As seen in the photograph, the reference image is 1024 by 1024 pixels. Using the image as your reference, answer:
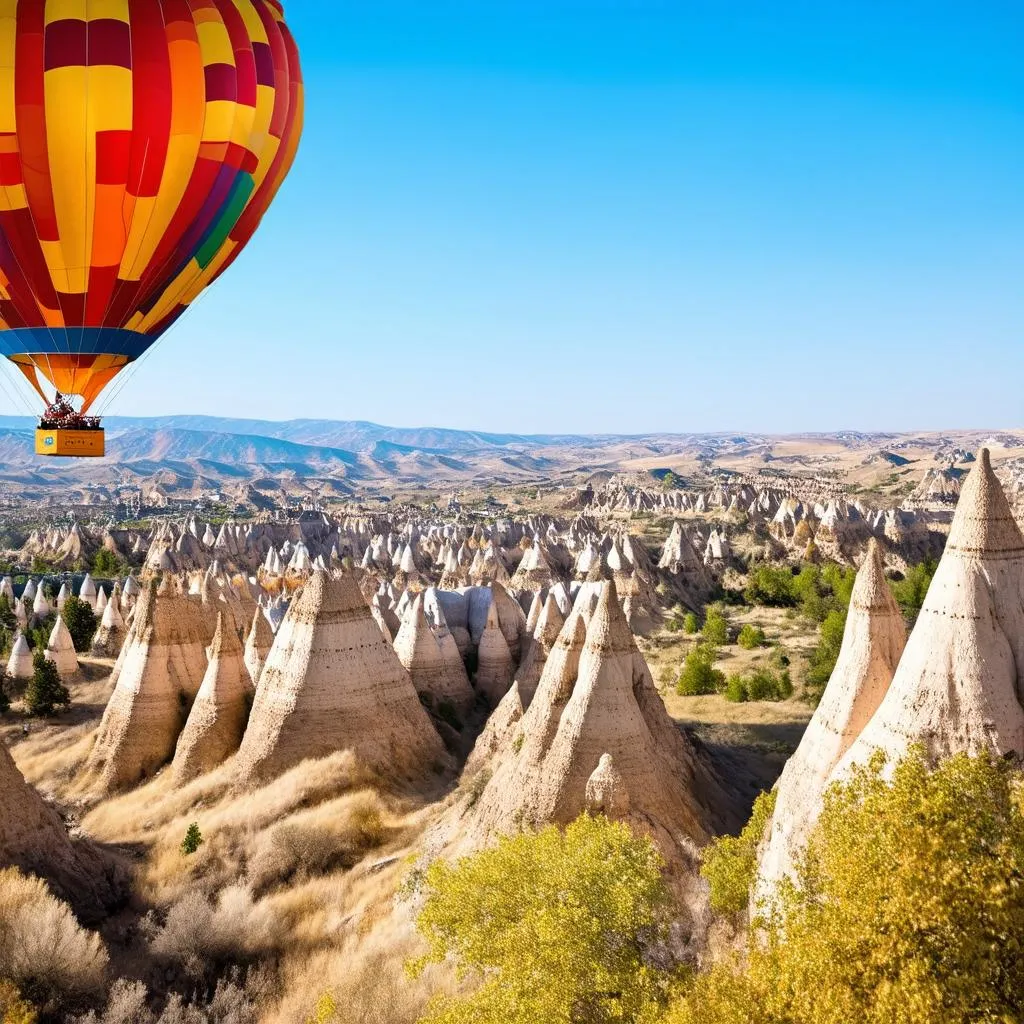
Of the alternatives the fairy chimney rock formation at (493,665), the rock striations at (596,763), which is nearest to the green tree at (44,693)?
the fairy chimney rock formation at (493,665)

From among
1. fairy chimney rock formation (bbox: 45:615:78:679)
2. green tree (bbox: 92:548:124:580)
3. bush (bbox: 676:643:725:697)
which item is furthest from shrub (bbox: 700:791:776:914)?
green tree (bbox: 92:548:124:580)

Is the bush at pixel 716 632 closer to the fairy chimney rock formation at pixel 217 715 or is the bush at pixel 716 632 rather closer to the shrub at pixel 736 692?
the shrub at pixel 736 692

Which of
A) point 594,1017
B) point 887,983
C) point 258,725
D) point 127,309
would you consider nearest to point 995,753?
point 887,983

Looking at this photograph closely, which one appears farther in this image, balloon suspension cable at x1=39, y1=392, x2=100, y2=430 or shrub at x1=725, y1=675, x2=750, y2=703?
shrub at x1=725, y1=675, x2=750, y2=703

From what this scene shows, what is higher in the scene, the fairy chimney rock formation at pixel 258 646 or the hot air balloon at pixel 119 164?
the hot air balloon at pixel 119 164

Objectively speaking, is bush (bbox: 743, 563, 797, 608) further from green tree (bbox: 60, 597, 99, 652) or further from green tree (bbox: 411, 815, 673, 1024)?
green tree (bbox: 411, 815, 673, 1024)

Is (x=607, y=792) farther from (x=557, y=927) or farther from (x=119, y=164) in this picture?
(x=119, y=164)

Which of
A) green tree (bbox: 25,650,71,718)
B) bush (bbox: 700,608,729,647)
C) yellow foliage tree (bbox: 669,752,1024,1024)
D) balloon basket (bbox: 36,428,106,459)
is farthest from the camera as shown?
bush (bbox: 700,608,729,647)
